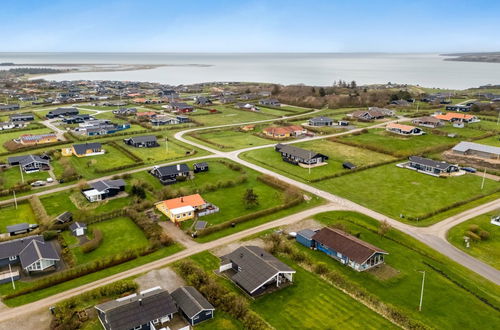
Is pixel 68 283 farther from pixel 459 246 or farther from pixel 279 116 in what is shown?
pixel 279 116

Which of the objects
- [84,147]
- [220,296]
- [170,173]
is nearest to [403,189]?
[170,173]

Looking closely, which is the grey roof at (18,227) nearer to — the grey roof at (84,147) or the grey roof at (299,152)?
the grey roof at (84,147)

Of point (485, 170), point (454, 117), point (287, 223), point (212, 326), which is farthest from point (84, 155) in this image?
point (454, 117)

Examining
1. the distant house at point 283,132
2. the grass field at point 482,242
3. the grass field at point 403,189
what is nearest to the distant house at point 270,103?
→ the distant house at point 283,132

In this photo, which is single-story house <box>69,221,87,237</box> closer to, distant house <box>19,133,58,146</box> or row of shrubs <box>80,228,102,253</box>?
row of shrubs <box>80,228,102,253</box>

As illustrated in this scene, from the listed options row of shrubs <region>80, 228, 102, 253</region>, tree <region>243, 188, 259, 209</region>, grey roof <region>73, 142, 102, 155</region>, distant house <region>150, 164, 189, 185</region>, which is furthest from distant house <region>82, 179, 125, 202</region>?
grey roof <region>73, 142, 102, 155</region>
